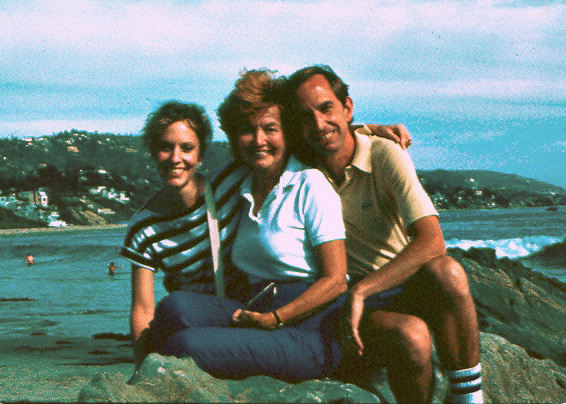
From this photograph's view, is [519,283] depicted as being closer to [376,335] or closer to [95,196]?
[376,335]

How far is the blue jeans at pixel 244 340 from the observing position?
2.65 meters

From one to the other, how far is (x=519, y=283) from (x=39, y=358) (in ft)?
21.3

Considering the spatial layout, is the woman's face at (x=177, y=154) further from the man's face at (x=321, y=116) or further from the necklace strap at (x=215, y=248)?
the man's face at (x=321, y=116)

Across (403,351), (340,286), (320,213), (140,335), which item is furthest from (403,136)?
(140,335)

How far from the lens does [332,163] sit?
11.2 feet

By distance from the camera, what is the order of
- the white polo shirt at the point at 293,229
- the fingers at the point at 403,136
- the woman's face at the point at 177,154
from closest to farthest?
the white polo shirt at the point at 293,229, the woman's face at the point at 177,154, the fingers at the point at 403,136

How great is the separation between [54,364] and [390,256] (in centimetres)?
587

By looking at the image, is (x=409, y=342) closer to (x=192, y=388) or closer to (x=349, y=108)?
(x=192, y=388)

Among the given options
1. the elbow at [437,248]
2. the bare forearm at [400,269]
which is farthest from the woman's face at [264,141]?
the elbow at [437,248]

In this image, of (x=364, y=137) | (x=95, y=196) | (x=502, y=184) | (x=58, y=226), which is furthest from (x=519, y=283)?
(x=502, y=184)

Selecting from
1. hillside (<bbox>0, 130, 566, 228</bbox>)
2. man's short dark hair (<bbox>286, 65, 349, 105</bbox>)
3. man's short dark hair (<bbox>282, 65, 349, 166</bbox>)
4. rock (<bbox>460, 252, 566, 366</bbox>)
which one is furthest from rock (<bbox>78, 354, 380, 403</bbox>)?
hillside (<bbox>0, 130, 566, 228</bbox>)

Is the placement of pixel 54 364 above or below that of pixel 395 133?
below

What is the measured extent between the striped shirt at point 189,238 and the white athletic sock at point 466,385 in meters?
1.17

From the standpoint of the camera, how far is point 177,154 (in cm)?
326
